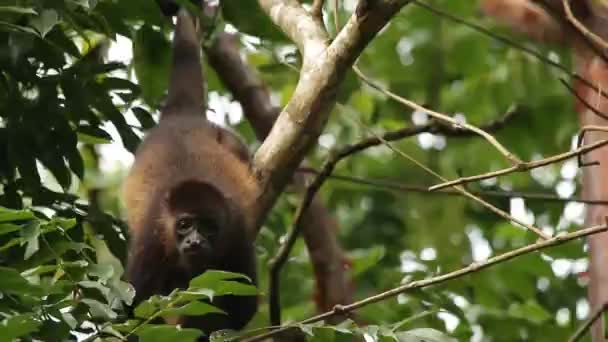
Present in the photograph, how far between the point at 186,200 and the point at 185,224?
0.13m

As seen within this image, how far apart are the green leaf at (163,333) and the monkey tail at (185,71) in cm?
251

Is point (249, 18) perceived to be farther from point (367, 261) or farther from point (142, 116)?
point (367, 261)

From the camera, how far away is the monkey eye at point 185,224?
5617 millimetres

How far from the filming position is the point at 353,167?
872 centimetres

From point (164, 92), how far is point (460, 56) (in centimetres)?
341

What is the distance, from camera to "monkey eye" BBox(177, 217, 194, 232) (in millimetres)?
5617

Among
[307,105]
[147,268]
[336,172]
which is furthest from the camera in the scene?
[336,172]

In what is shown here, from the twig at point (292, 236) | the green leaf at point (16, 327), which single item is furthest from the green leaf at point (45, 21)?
the green leaf at point (16, 327)

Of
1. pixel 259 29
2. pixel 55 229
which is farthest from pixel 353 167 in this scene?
pixel 55 229

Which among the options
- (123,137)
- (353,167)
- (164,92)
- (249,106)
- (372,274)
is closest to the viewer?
(123,137)

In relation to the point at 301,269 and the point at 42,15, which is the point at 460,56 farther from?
the point at 42,15

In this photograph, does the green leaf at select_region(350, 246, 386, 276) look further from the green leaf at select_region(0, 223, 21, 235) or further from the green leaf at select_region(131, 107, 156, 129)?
the green leaf at select_region(0, 223, 21, 235)

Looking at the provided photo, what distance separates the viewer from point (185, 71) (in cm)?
575

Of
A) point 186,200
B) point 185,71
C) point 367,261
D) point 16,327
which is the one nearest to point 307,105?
point 186,200
